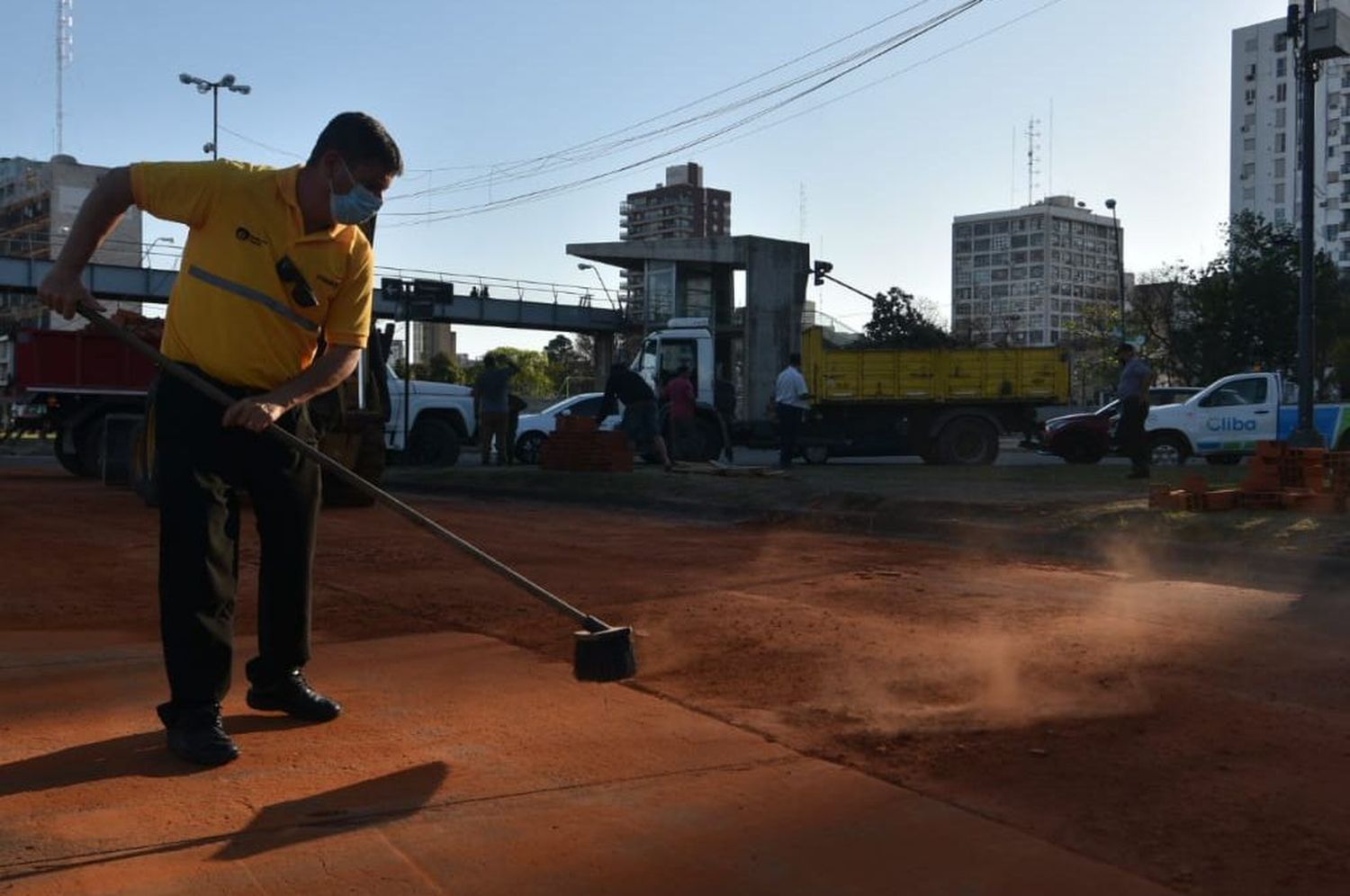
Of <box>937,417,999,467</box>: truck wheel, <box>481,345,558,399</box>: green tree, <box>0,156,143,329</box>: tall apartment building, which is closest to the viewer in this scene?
<box>937,417,999,467</box>: truck wheel

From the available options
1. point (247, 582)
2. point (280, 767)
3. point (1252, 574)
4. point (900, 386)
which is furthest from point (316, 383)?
point (900, 386)

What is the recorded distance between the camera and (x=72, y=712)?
4180 mm

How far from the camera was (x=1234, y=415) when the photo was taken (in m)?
21.4

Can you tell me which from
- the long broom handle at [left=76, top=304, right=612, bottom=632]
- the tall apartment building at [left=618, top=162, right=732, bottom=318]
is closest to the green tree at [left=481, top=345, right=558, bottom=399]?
the tall apartment building at [left=618, top=162, right=732, bottom=318]

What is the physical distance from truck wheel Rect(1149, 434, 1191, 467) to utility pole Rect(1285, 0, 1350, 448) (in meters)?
5.75

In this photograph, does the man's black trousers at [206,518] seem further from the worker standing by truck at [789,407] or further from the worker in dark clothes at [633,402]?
the worker standing by truck at [789,407]

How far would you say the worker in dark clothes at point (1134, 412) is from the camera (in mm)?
15234

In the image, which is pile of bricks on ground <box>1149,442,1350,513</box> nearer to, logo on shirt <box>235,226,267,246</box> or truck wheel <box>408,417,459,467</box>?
logo on shirt <box>235,226,267,246</box>

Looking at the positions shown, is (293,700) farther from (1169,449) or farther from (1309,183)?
(1169,449)

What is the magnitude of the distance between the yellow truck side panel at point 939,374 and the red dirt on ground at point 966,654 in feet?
40.2

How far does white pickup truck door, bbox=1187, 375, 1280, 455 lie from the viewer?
21266mm

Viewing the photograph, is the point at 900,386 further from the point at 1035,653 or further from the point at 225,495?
the point at 225,495

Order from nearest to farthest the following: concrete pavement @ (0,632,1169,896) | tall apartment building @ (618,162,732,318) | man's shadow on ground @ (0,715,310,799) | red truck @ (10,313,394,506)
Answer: concrete pavement @ (0,632,1169,896)
man's shadow on ground @ (0,715,310,799)
red truck @ (10,313,394,506)
tall apartment building @ (618,162,732,318)

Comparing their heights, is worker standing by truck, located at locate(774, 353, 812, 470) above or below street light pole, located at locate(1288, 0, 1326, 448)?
below
